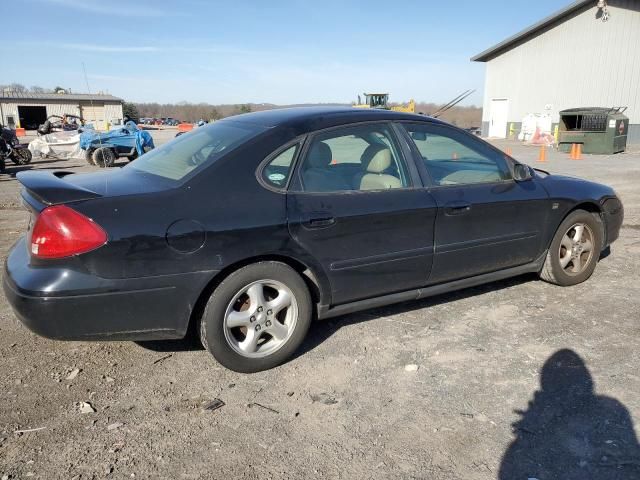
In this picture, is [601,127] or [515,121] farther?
[515,121]

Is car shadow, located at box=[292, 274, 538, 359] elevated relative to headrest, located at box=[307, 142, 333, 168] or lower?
lower

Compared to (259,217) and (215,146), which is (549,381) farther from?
(215,146)

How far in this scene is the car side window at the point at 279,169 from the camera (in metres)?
3.17

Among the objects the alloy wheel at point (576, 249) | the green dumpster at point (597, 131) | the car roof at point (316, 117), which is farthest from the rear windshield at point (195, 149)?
the green dumpster at point (597, 131)

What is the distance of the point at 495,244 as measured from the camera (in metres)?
4.02

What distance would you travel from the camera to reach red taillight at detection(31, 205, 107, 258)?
8.83 feet

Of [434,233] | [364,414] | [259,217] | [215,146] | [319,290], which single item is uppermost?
[215,146]

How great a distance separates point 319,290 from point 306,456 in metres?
1.12

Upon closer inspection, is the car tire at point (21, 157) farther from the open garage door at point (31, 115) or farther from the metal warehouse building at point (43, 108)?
the open garage door at point (31, 115)

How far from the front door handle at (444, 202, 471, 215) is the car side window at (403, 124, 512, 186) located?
6.9 inches

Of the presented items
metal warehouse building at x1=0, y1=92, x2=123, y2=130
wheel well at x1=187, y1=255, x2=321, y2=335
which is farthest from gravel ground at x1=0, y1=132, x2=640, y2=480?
metal warehouse building at x1=0, y1=92, x2=123, y2=130

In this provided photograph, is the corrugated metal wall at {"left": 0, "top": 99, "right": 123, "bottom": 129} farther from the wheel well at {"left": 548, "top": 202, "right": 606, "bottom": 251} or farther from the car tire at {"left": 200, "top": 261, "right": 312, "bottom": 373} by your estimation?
the car tire at {"left": 200, "top": 261, "right": 312, "bottom": 373}

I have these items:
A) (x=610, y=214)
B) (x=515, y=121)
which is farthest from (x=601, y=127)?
(x=610, y=214)

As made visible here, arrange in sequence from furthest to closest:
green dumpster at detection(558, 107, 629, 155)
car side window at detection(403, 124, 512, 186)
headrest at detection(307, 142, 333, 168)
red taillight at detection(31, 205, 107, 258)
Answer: green dumpster at detection(558, 107, 629, 155) → car side window at detection(403, 124, 512, 186) → headrest at detection(307, 142, 333, 168) → red taillight at detection(31, 205, 107, 258)
